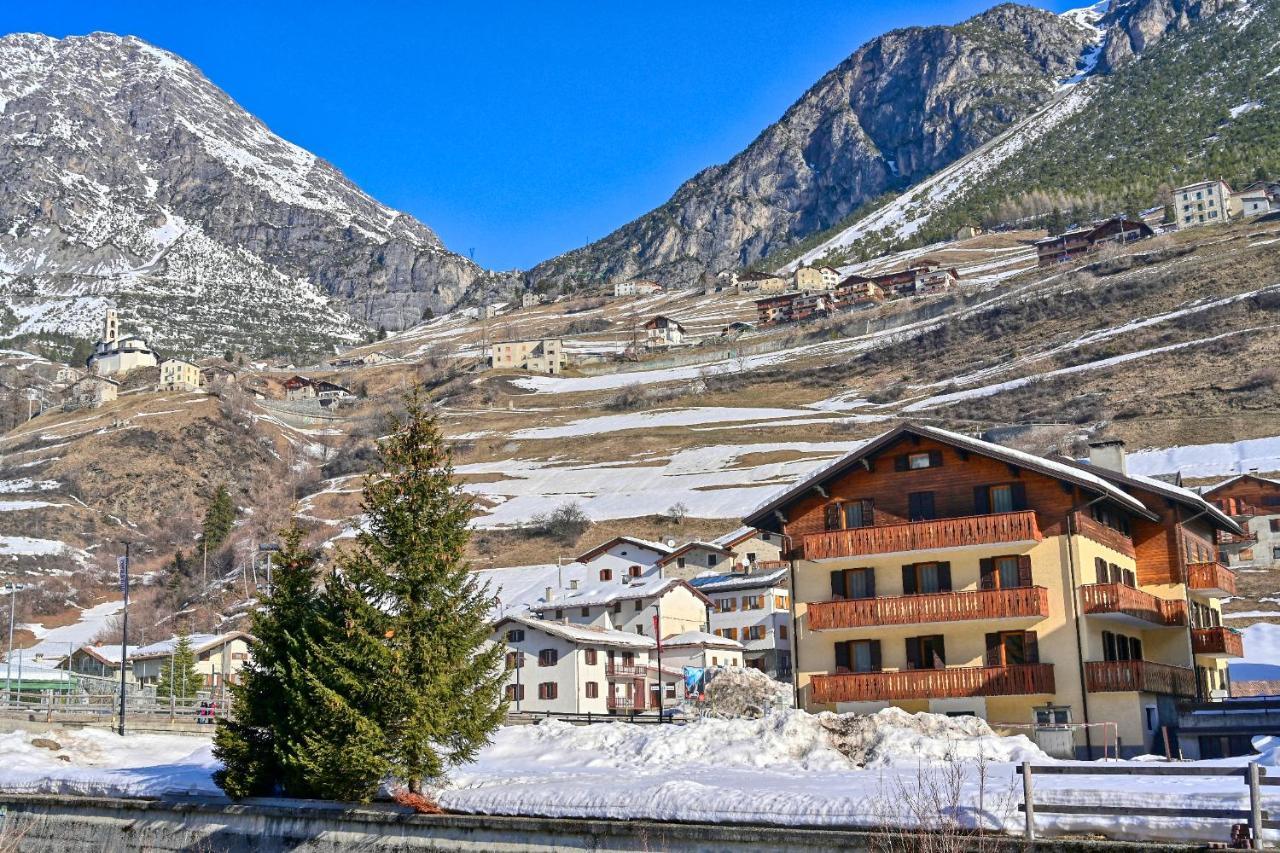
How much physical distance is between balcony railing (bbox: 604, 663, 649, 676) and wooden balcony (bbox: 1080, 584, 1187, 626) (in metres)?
33.2

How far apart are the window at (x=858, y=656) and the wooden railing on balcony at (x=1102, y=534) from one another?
738 cm

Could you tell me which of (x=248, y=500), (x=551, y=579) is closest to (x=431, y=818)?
(x=551, y=579)

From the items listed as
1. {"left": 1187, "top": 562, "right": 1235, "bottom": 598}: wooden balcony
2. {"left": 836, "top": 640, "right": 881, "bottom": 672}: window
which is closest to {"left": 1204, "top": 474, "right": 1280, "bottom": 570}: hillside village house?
{"left": 1187, "top": 562, "right": 1235, "bottom": 598}: wooden balcony

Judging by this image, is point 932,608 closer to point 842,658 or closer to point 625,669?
point 842,658

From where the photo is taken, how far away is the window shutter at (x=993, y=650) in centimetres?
3962

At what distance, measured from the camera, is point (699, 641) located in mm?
75500

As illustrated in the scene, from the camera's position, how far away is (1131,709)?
1510 inches

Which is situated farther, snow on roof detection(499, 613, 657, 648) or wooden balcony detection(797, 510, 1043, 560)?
snow on roof detection(499, 613, 657, 648)

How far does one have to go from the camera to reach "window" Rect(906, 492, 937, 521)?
41.7 metres

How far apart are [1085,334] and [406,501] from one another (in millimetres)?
163442

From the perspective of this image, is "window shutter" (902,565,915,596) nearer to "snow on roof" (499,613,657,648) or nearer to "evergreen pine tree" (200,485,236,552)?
"snow on roof" (499,613,657,648)

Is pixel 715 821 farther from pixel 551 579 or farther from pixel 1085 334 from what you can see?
pixel 1085 334

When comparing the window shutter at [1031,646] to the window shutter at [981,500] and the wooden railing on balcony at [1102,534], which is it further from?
the window shutter at [981,500]

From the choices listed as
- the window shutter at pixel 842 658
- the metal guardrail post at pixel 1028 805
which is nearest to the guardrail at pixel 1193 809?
the metal guardrail post at pixel 1028 805
